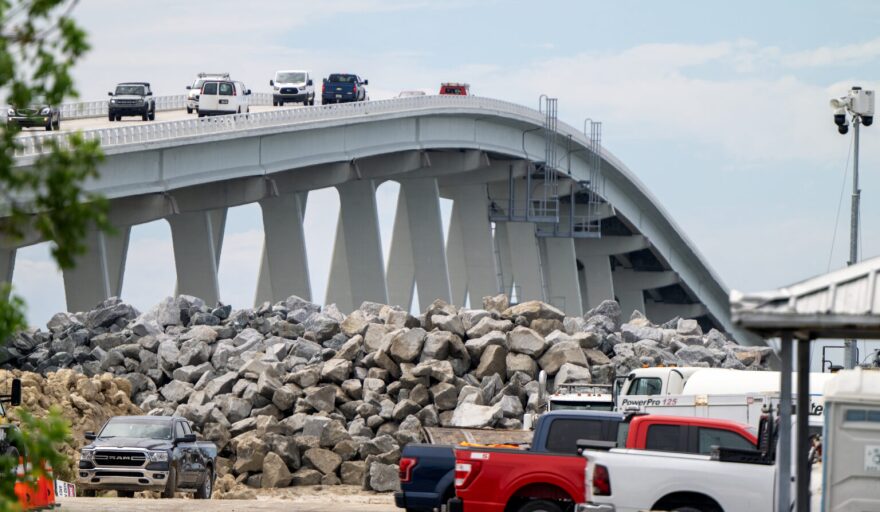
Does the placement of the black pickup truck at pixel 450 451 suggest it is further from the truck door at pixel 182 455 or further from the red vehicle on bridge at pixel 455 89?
the red vehicle on bridge at pixel 455 89

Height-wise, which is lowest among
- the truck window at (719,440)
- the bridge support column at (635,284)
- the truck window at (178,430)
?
the bridge support column at (635,284)

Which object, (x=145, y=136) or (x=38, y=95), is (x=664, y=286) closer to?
(x=145, y=136)

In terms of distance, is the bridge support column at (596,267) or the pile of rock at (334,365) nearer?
the pile of rock at (334,365)

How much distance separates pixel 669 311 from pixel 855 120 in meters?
68.9

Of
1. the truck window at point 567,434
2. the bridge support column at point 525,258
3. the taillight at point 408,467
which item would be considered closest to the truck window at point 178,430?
the taillight at point 408,467

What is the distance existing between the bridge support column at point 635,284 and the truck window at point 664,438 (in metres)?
79.6

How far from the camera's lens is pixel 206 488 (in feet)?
90.9

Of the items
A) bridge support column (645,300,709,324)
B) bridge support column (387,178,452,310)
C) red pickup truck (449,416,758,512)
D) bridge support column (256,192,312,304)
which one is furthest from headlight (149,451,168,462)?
bridge support column (645,300,709,324)

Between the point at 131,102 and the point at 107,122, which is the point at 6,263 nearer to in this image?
the point at 107,122

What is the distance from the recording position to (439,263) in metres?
77.1

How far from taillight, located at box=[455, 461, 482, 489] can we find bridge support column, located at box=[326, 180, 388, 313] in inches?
2024

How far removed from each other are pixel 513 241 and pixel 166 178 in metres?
39.2

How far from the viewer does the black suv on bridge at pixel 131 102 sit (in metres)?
61.8

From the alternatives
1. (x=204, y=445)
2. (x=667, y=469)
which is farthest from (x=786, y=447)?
(x=204, y=445)
